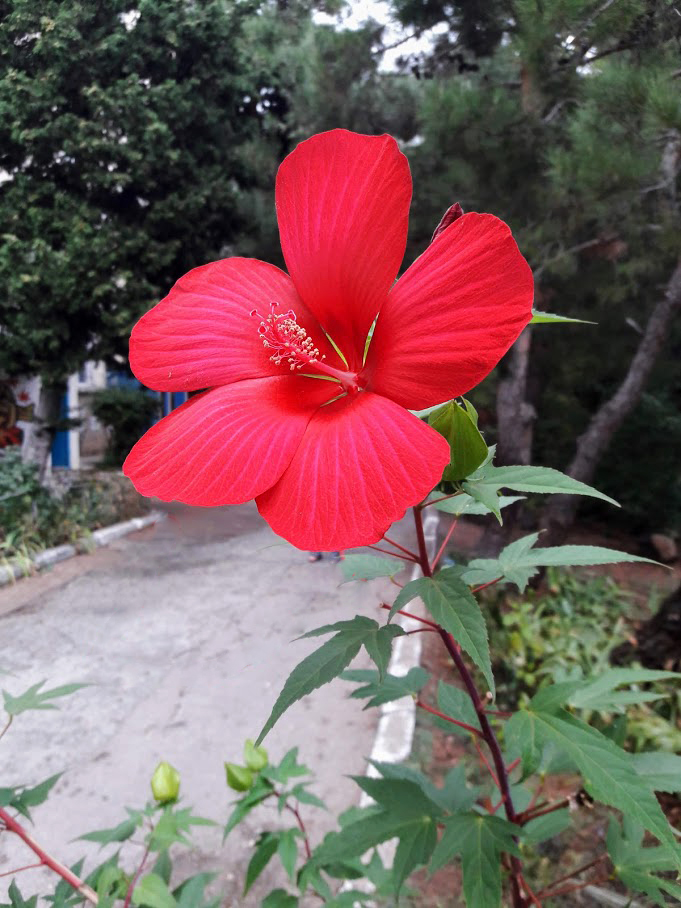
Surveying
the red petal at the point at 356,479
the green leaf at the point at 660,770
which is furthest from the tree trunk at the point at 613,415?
the red petal at the point at 356,479

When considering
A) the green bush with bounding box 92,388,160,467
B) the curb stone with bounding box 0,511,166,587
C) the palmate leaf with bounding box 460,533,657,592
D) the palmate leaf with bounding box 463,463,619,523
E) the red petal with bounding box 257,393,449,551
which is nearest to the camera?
the red petal with bounding box 257,393,449,551

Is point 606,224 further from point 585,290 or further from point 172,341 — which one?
point 172,341

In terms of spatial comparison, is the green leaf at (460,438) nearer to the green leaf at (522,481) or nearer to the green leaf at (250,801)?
the green leaf at (522,481)

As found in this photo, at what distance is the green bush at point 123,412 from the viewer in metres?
5.81

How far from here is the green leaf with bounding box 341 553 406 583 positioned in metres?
0.51

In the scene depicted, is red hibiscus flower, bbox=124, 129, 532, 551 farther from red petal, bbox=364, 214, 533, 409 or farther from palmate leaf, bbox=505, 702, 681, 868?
palmate leaf, bbox=505, 702, 681, 868

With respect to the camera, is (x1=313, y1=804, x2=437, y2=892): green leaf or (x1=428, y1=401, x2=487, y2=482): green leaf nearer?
(x1=428, y1=401, x2=487, y2=482): green leaf

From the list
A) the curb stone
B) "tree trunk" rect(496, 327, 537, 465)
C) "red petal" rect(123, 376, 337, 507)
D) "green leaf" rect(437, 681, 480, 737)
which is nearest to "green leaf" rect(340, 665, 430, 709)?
"green leaf" rect(437, 681, 480, 737)

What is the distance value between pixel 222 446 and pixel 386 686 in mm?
439

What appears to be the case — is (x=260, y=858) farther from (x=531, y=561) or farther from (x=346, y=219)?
(x=346, y=219)

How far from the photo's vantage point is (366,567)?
1.72ft

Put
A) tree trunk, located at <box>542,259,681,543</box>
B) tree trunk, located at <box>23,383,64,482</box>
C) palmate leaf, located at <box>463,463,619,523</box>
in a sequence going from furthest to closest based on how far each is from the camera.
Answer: tree trunk, located at <box>23,383,64,482</box> → tree trunk, located at <box>542,259,681,543</box> → palmate leaf, located at <box>463,463,619,523</box>

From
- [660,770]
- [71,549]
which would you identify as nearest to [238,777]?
[660,770]

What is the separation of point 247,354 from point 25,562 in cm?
189
